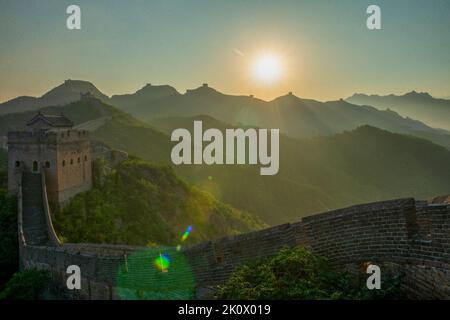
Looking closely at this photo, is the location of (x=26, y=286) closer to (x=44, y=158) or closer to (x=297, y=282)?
(x=44, y=158)

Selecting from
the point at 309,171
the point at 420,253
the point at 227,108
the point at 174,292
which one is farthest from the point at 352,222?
the point at 227,108

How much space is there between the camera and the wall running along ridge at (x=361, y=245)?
6.18 m

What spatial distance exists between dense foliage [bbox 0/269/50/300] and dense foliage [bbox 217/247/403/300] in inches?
322

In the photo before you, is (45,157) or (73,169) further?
(73,169)

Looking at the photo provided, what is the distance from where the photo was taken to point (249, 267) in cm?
809

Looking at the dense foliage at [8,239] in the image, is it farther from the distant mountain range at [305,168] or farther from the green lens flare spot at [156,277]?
the distant mountain range at [305,168]

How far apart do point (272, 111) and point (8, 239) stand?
150415 mm

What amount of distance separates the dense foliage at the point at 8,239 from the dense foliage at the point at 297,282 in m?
13.2

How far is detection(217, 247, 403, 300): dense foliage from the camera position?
6465 millimetres

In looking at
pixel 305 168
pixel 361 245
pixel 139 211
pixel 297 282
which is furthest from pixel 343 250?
pixel 305 168

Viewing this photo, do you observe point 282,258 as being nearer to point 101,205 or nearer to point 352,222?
point 352,222

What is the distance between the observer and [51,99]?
225ft

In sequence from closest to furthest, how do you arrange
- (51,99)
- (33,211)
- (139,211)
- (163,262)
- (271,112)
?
(163,262) → (33,211) → (139,211) → (51,99) → (271,112)
